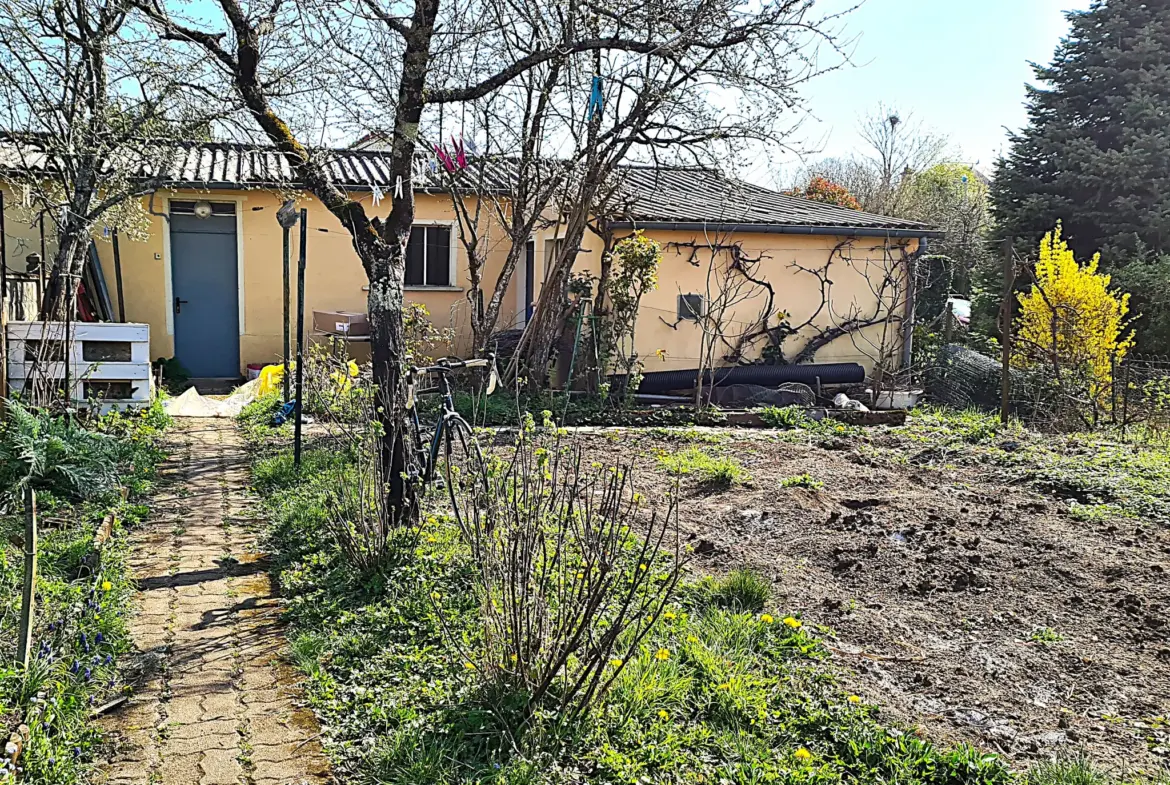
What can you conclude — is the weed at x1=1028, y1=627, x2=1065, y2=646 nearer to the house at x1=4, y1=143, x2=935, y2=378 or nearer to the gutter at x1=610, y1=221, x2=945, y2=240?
the house at x1=4, y1=143, x2=935, y2=378

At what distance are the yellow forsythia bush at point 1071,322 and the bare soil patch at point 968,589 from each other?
3510 millimetres

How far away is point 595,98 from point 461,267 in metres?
5.06

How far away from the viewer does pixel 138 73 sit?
25.0ft

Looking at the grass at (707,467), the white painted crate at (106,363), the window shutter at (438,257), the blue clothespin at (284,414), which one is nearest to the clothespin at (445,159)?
the window shutter at (438,257)

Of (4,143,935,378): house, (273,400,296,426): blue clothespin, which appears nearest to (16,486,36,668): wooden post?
(273,400,296,426): blue clothespin

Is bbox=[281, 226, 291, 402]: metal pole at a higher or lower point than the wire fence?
higher

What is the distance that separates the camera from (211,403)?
35.4ft

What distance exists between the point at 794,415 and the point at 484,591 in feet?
25.0

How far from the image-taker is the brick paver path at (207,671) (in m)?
3.23

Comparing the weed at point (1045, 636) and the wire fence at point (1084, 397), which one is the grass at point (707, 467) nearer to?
the weed at point (1045, 636)

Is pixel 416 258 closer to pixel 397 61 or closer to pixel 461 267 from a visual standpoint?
pixel 461 267

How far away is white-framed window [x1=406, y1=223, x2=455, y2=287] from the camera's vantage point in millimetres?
14203

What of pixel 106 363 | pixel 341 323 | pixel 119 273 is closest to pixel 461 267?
pixel 341 323

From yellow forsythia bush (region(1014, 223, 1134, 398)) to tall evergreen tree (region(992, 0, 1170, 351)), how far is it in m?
4.31
